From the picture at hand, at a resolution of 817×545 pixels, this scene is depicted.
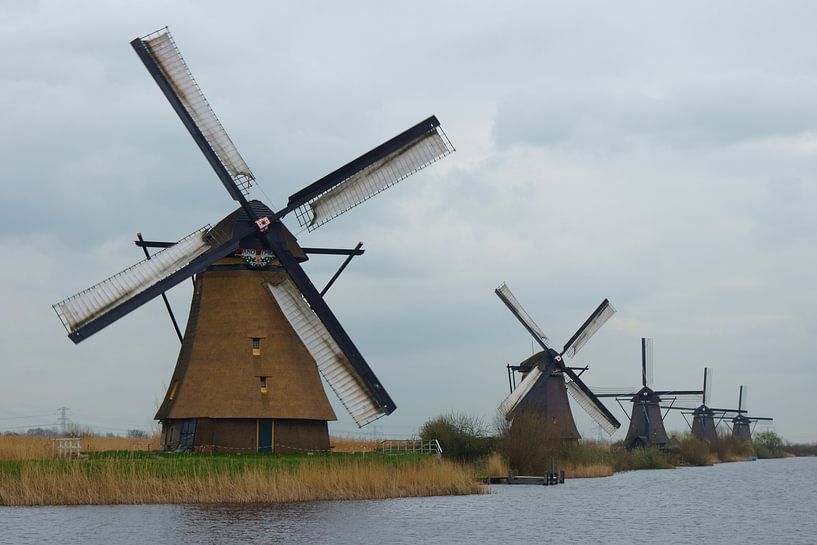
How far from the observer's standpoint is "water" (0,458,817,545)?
22000mm

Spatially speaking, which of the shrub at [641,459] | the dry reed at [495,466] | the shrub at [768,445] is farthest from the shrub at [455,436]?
the shrub at [768,445]

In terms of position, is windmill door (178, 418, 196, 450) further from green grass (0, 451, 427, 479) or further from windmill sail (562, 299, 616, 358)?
windmill sail (562, 299, 616, 358)

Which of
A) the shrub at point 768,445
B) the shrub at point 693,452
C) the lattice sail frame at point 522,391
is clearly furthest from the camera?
the shrub at point 768,445

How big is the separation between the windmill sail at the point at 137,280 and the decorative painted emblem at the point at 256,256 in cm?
71

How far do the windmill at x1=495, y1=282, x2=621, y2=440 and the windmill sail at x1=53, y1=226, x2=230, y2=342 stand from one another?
2727 centimetres

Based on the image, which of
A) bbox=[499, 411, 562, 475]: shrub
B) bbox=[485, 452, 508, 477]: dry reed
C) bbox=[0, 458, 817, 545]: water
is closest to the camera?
bbox=[0, 458, 817, 545]: water

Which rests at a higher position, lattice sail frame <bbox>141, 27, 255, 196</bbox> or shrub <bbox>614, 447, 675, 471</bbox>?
lattice sail frame <bbox>141, 27, 255, 196</bbox>

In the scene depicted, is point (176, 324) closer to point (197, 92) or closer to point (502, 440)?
point (197, 92)

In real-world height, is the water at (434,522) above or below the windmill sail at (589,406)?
below

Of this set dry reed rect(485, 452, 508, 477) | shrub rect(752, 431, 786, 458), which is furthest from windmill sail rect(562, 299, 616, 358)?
shrub rect(752, 431, 786, 458)

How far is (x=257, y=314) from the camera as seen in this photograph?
31.0 metres

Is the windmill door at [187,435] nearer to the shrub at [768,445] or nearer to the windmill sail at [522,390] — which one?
the windmill sail at [522,390]

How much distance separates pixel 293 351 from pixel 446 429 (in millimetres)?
12745

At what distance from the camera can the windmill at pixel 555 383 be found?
55.8 m
